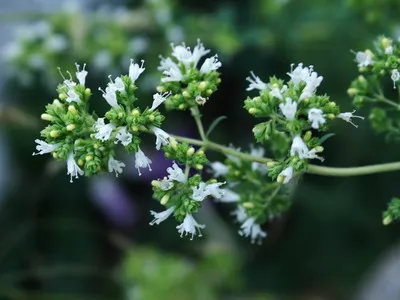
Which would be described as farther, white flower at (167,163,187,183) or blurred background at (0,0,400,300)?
blurred background at (0,0,400,300)

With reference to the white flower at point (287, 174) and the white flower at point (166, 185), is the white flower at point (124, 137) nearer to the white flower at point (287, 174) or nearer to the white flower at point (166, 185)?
the white flower at point (166, 185)

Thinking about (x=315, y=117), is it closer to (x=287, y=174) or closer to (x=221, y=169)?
(x=287, y=174)

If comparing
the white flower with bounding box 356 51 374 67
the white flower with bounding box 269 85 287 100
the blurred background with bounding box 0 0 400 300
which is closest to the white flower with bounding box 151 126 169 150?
the white flower with bounding box 269 85 287 100

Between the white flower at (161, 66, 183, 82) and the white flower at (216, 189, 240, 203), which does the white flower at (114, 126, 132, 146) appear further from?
the white flower at (216, 189, 240, 203)

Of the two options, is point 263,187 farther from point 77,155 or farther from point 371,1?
point 371,1

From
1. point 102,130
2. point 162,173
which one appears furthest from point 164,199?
point 162,173

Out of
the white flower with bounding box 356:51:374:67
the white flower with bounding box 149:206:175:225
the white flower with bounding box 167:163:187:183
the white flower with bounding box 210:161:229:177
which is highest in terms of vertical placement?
the white flower with bounding box 356:51:374:67
